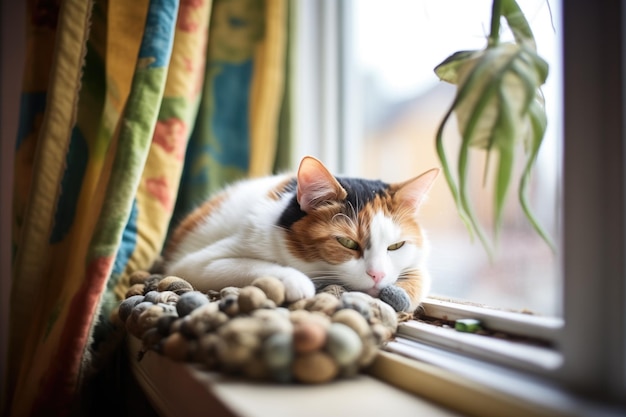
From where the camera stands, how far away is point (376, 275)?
84 centimetres

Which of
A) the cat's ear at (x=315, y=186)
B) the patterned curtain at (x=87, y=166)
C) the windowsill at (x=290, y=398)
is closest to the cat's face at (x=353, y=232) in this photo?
the cat's ear at (x=315, y=186)

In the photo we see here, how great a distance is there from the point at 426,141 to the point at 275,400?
2.93 feet

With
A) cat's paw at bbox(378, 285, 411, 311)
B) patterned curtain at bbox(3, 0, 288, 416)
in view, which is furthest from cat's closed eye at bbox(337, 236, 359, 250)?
patterned curtain at bbox(3, 0, 288, 416)

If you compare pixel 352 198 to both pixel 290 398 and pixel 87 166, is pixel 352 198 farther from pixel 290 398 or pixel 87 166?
pixel 87 166

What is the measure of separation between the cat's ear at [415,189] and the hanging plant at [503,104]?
26 centimetres

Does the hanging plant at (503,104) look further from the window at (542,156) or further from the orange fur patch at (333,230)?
the orange fur patch at (333,230)

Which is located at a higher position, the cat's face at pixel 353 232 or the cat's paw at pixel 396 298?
the cat's face at pixel 353 232

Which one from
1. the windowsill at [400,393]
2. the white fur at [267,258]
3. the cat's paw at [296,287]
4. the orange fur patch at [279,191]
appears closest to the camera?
the windowsill at [400,393]

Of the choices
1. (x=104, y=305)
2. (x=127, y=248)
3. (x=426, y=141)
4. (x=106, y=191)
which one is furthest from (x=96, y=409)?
(x=426, y=141)

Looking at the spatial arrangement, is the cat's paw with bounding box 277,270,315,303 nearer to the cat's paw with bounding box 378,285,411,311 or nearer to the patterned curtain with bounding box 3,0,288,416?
the cat's paw with bounding box 378,285,411,311

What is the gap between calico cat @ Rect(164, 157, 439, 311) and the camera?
864 millimetres

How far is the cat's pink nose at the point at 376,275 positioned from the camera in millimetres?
841

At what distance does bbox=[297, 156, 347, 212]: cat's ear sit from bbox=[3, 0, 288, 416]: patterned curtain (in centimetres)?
37

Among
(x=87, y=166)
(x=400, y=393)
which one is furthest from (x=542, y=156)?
(x=87, y=166)
